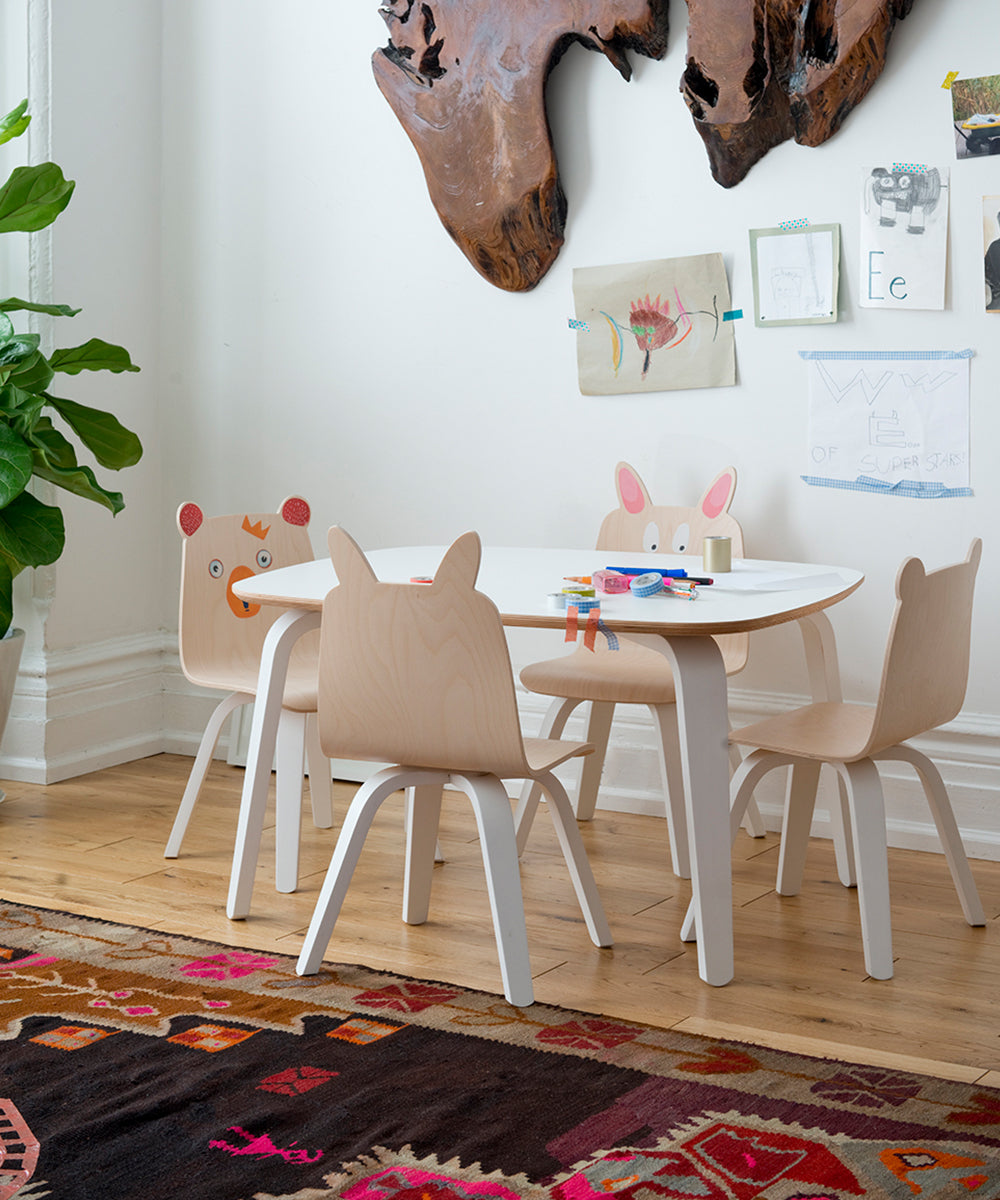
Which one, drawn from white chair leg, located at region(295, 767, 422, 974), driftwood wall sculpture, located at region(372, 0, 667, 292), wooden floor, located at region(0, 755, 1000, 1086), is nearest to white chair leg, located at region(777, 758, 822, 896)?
wooden floor, located at region(0, 755, 1000, 1086)

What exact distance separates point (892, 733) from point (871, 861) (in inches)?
8.8

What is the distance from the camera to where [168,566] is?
161 inches

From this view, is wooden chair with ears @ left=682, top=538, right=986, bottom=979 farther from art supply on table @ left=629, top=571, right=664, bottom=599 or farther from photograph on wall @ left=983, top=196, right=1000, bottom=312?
photograph on wall @ left=983, top=196, right=1000, bottom=312

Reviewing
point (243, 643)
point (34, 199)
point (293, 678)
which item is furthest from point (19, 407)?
point (293, 678)

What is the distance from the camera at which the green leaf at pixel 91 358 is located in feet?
11.1

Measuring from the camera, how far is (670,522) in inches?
129

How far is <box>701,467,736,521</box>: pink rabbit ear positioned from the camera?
320 cm

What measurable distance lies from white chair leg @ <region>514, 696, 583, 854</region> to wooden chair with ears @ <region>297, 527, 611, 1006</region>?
1.19 feet

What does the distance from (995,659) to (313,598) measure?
1524mm

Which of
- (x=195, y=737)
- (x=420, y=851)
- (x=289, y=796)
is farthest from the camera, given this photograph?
(x=195, y=737)

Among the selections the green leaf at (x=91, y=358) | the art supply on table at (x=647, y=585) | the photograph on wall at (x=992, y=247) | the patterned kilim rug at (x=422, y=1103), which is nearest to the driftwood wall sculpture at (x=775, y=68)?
the photograph on wall at (x=992, y=247)

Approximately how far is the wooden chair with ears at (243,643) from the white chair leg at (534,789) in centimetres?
43

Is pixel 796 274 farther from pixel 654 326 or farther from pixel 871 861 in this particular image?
pixel 871 861

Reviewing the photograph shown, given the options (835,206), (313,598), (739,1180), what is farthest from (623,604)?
(835,206)
